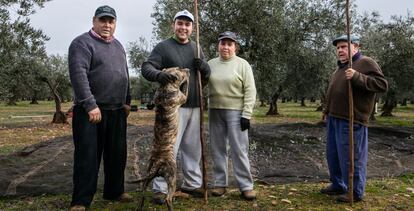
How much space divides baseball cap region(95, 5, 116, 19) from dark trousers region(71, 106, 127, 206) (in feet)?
4.25

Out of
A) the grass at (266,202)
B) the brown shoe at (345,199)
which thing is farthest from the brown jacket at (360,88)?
the grass at (266,202)

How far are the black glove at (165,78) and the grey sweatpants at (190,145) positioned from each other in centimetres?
72

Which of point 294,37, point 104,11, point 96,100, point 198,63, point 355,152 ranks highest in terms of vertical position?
point 294,37

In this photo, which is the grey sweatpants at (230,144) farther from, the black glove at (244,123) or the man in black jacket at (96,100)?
the man in black jacket at (96,100)

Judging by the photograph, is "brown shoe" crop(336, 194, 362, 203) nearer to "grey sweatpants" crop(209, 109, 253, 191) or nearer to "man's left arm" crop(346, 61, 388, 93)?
"grey sweatpants" crop(209, 109, 253, 191)

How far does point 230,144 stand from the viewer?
6445mm

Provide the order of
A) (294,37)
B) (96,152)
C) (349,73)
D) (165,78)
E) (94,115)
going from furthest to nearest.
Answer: (294,37)
(349,73)
(96,152)
(165,78)
(94,115)

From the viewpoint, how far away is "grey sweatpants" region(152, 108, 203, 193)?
609cm

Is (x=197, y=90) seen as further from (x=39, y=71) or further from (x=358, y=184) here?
(x=39, y=71)

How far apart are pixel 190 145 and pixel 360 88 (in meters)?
2.77

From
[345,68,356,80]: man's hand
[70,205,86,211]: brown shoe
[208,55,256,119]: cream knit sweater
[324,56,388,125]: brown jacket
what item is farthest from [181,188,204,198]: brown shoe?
[345,68,356,80]: man's hand

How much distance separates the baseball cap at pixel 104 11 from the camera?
5.50m

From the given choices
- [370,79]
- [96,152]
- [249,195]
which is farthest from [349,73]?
[96,152]

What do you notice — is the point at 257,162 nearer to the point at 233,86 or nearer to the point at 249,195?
the point at 249,195
